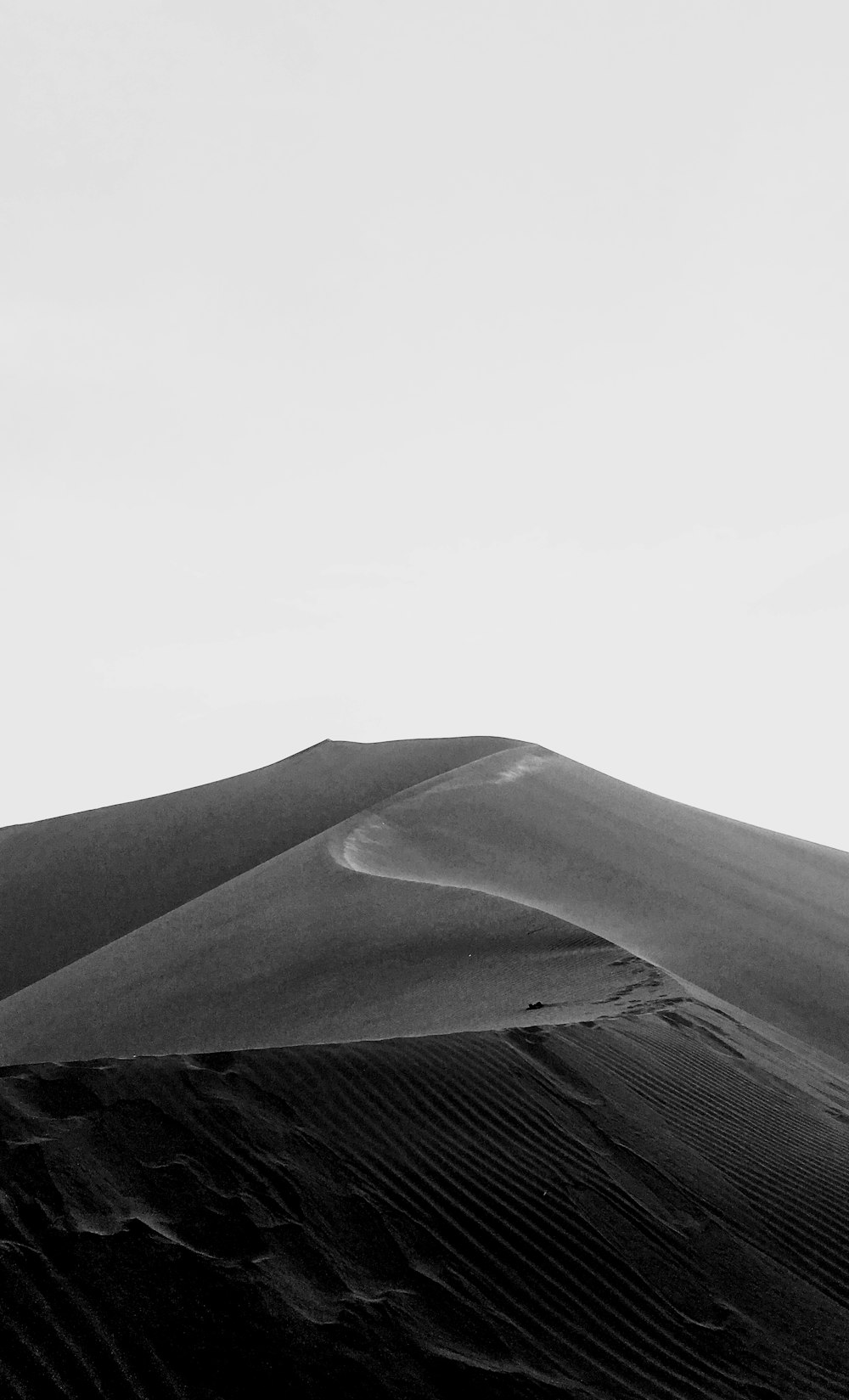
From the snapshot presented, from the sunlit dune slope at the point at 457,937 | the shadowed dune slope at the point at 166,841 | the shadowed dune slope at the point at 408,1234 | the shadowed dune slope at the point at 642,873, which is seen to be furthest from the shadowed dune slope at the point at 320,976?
the shadowed dune slope at the point at 166,841

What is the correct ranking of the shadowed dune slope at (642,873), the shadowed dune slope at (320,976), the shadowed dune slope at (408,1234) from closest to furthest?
the shadowed dune slope at (408,1234) → the shadowed dune slope at (320,976) → the shadowed dune slope at (642,873)

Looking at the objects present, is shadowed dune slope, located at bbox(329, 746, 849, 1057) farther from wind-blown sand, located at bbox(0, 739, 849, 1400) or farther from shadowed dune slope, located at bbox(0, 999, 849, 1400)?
shadowed dune slope, located at bbox(0, 999, 849, 1400)

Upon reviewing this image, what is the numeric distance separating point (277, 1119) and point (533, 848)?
742 cm

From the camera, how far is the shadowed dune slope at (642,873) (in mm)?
8875

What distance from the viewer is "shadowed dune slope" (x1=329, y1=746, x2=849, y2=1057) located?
8.88 metres

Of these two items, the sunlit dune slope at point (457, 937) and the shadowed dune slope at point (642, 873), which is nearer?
the sunlit dune slope at point (457, 937)

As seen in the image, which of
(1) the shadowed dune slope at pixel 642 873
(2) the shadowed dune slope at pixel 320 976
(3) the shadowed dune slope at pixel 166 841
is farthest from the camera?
(3) the shadowed dune slope at pixel 166 841

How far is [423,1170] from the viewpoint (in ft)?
12.5

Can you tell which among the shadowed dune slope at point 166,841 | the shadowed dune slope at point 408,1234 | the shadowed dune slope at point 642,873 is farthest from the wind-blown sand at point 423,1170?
the shadowed dune slope at point 166,841

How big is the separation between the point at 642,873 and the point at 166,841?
5.41m

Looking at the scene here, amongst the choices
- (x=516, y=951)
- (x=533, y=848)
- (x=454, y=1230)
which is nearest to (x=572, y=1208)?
(x=454, y=1230)

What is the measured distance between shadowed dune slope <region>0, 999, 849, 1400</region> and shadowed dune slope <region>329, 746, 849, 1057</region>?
3.39 metres

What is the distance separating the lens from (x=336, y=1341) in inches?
117

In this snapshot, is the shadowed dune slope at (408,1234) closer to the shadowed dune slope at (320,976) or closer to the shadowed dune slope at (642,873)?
the shadowed dune slope at (320,976)
